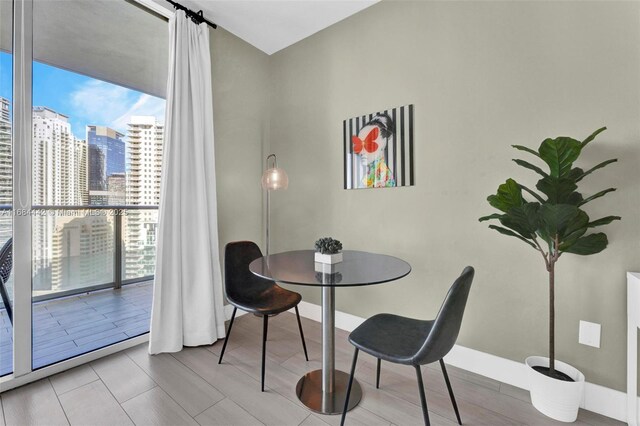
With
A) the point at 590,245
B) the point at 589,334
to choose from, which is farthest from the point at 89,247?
the point at 589,334

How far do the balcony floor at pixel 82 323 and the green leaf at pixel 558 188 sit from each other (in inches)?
117

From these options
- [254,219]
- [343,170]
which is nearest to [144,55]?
[254,219]

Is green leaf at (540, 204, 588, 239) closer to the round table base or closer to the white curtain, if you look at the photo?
the round table base

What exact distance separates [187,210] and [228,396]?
1.40m

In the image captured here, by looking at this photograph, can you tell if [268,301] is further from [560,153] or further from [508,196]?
[560,153]

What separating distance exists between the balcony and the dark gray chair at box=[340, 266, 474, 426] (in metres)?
1.98

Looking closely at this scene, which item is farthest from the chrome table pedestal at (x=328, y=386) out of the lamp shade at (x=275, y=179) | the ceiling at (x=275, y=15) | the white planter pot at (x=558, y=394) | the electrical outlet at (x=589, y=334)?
the ceiling at (x=275, y=15)

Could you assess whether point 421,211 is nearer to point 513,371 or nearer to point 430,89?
point 430,89

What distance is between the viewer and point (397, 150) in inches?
88.0

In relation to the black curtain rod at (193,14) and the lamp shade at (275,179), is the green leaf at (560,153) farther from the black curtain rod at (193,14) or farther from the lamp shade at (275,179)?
the black curtain rod at (193,14)

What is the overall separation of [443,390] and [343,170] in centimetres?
179

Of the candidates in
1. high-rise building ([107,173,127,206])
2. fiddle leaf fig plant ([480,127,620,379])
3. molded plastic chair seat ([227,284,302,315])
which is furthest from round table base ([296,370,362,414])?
high-rise building ([107,173,127,206])

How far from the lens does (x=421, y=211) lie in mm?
2141

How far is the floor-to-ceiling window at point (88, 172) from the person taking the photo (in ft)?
5.89
